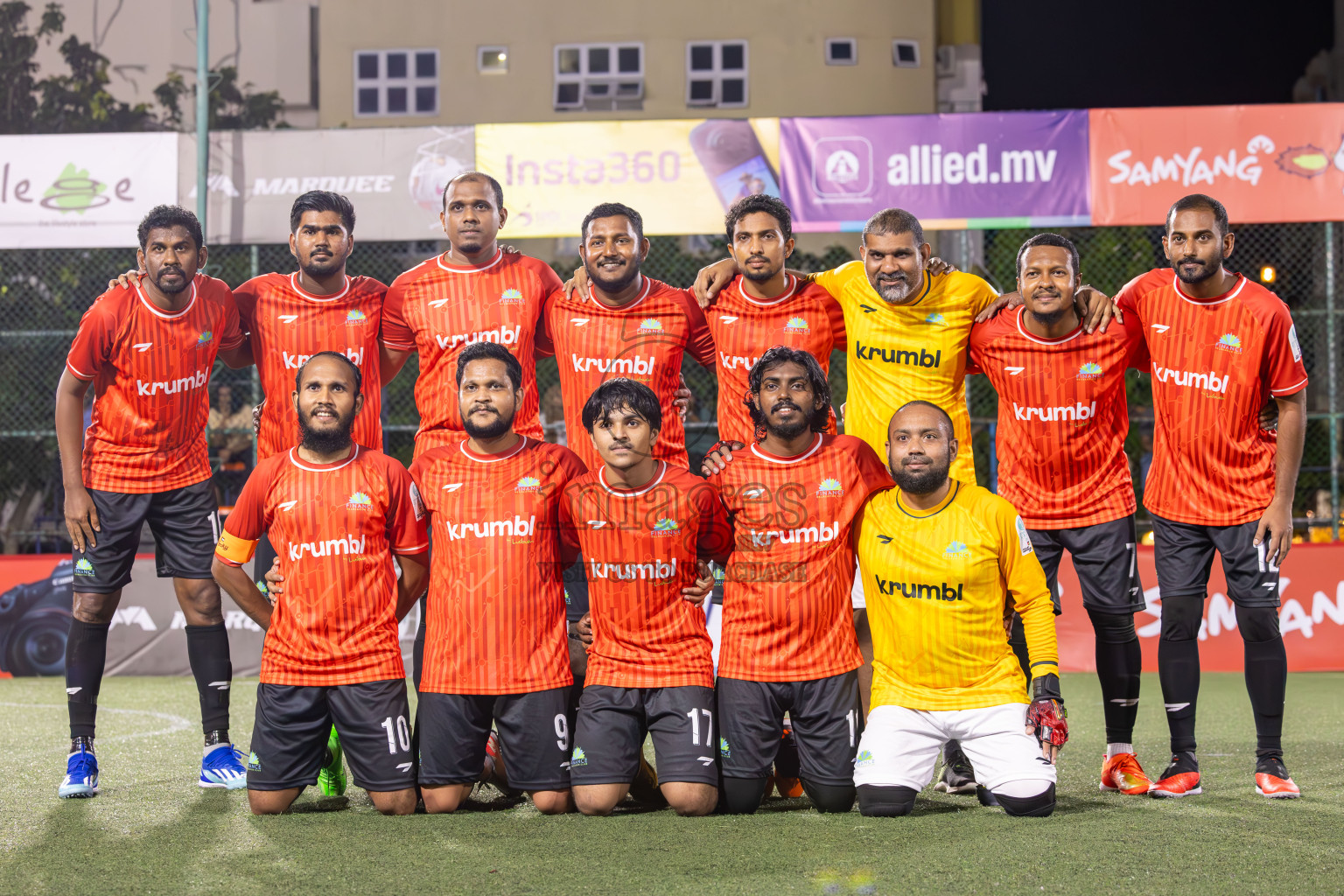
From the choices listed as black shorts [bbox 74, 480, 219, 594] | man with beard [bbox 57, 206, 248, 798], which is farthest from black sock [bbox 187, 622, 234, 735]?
black shorts [bbox 74, 480, 219, 594]

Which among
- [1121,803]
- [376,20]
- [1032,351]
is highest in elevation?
[376,20]

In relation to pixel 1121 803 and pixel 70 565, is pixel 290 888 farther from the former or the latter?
pixel 70 565

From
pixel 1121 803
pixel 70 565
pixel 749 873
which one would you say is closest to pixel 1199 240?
pixel 1121 803

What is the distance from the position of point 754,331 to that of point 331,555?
6.07ft

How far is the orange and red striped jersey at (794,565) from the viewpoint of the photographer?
4586mm

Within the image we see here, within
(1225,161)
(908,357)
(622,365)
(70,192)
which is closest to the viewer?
(908,357)

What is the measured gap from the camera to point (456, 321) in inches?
210

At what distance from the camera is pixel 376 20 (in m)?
21.9

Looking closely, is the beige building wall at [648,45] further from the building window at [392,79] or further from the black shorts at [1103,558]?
the black shorts at [1103,558]

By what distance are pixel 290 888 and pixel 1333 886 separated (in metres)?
2.69

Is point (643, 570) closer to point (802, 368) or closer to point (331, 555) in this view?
point (802, 368)

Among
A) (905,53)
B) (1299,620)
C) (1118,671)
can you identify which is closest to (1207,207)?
(1118,671)

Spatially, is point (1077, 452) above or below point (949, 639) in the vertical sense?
above

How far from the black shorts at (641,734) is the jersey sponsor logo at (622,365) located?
1305mm
